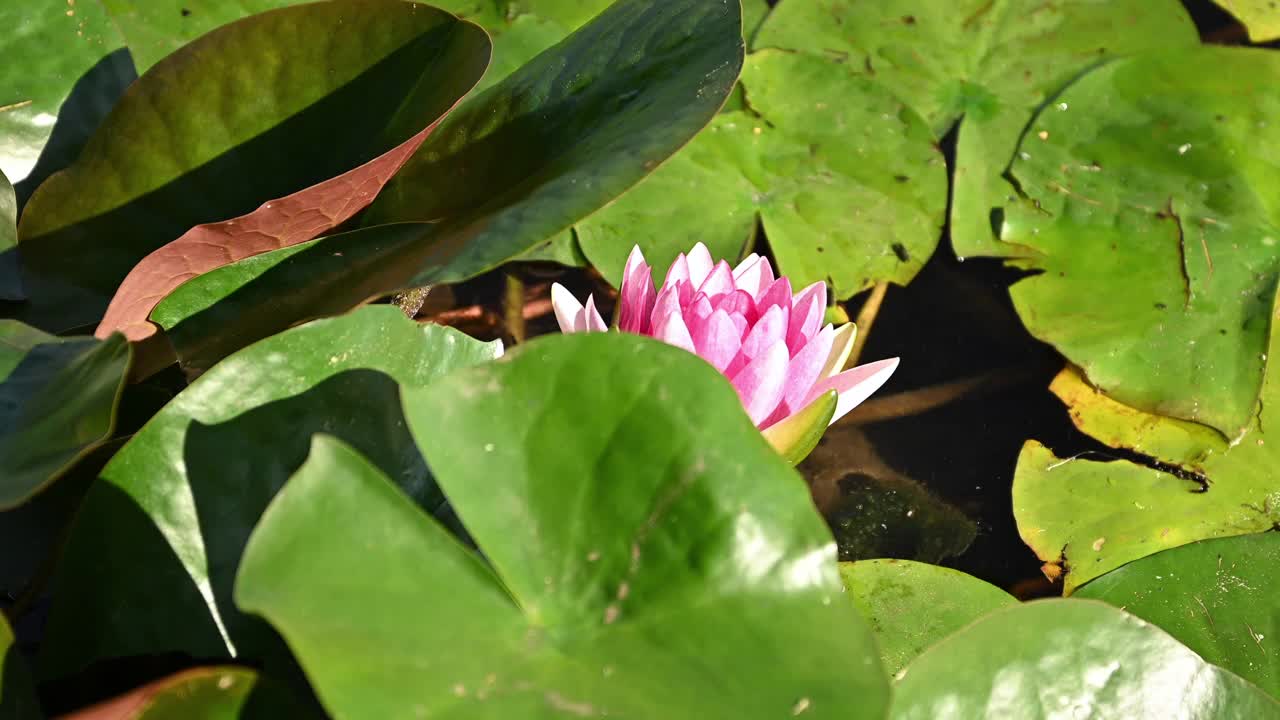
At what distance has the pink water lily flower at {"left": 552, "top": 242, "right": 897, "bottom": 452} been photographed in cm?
109

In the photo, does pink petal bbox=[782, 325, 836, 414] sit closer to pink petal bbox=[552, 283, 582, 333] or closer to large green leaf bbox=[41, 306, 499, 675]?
pink petal bbox=[552, 283, 582, 333]

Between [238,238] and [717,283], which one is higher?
[238,238]

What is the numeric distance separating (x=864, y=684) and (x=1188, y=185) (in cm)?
144

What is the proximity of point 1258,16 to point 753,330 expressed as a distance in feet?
5.74

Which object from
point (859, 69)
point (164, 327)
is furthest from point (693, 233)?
point (164, 327)

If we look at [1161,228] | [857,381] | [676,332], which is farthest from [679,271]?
[1161,228]

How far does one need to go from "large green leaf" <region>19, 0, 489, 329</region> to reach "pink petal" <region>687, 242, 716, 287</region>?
0.38 meters

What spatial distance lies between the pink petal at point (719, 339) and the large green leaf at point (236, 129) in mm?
447

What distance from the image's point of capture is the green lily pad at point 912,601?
4.16 ft

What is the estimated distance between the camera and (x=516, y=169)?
1202mm

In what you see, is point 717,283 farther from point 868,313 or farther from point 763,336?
point 868,313

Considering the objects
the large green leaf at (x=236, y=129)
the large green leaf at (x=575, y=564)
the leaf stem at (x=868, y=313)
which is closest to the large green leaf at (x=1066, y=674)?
the large green leaf at (x=575, y=564)

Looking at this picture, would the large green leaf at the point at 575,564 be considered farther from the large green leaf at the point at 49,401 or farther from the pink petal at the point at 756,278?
the pink petal at the point at 756,278

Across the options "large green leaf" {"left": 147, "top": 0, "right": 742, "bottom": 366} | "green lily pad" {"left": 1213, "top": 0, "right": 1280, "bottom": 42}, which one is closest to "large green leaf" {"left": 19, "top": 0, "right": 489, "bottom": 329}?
"large green leaf" {"left": 147, "top": 0, "right": 742, "bottom": 366}
